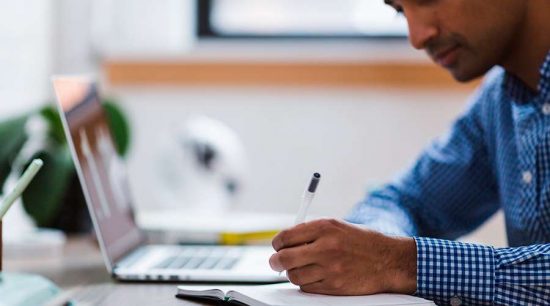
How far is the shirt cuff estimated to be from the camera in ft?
3.35

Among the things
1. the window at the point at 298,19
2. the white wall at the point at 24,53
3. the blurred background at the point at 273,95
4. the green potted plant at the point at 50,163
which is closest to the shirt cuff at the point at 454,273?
the green potted plant at the point at 50,163

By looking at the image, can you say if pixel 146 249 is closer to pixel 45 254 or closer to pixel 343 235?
pixel 45 254

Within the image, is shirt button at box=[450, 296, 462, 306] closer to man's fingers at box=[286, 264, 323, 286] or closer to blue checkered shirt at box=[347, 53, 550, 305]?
blue checkered shirt at box=[347, 53, 550, 305]

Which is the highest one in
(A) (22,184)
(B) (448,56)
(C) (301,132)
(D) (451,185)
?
(B) (448,56)

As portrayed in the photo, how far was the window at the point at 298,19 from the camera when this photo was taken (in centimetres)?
295

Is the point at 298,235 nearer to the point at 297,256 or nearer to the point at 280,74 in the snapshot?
the point at 297,256

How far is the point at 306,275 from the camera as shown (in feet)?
3.21

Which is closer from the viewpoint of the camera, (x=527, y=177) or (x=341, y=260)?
(x=341, y=260)

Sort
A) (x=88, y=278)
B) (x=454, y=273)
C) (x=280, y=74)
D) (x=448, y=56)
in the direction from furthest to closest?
(x=280, y=74) → (x=448, y=56) → (x=88, y=278) → (x=454, y=273)

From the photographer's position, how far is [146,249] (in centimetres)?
149

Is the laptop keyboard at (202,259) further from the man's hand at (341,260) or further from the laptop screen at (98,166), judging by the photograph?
the man's hand at (341,260)

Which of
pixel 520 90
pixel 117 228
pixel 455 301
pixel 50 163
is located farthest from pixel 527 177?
pixel 50 163

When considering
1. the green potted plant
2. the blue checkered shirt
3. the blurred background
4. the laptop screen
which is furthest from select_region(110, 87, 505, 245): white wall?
the laptop screen

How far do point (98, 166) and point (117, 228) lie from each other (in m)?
0.10
